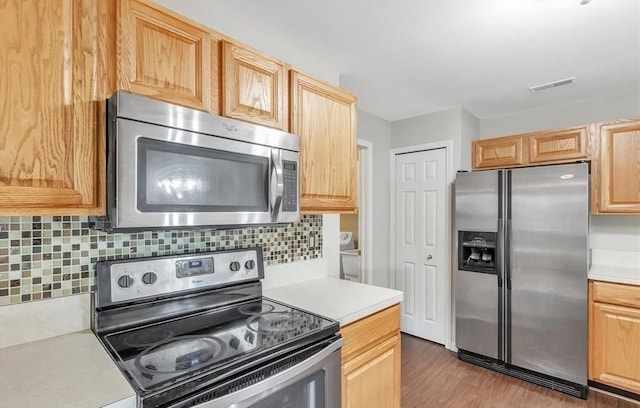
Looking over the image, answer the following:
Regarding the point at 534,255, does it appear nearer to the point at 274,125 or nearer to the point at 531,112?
the point at 531,112

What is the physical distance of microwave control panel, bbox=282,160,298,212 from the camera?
143cm

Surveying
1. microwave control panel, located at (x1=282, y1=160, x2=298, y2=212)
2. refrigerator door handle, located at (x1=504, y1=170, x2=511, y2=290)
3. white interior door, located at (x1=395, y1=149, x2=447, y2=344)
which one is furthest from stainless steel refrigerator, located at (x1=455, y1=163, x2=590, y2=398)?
microwave control panel, located at (x1=282, y1=160, x2=298, y2=212)

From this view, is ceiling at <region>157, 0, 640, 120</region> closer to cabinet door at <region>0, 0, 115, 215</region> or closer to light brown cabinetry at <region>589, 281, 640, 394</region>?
cabinet door at <region>0, 0, 115, 215</region>

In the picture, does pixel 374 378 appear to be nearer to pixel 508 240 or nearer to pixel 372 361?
pixel 372 361

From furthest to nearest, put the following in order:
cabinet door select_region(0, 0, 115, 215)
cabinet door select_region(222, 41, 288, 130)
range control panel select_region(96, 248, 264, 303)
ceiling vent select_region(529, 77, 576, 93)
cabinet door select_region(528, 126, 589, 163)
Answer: cabinet door select_region(528, 126, 589, 163)
ceiling vent select_region(529, 77, 576, 93)
cabinet door select_region(222, 41, 288, 130)
range control panel select_region(96, 248, 264, 303)
cabinet door select_region(0, 0, 115, 215)

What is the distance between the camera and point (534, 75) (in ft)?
7.80

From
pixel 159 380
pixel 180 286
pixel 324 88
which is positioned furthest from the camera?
pixel 324 88

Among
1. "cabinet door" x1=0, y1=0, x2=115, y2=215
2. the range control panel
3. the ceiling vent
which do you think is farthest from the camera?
the ceiling vent

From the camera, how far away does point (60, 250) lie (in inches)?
45.3

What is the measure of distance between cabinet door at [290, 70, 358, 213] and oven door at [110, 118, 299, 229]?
8.3 inches

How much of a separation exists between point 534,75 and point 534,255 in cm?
137

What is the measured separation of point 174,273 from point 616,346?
116 inches

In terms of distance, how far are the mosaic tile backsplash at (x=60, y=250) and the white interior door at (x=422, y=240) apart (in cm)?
243

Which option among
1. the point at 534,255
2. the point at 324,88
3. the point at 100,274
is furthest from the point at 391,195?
the point at 100,274
